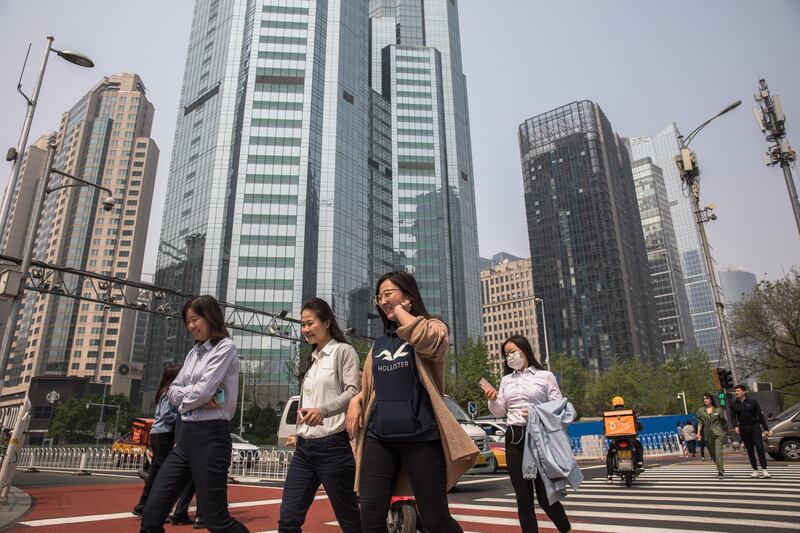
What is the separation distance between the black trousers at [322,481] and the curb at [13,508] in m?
4.31

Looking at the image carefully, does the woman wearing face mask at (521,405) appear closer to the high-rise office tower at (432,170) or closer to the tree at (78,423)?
the tree at (78,423)

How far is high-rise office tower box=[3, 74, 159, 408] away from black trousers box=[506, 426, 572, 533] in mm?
108261

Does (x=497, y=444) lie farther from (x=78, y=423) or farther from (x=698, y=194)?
(x=78, y=423)

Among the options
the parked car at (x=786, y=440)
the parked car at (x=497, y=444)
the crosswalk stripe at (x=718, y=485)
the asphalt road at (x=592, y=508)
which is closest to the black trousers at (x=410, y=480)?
the asphalt road at (x=592, y=508)

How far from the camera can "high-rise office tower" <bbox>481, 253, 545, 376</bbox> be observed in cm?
12900

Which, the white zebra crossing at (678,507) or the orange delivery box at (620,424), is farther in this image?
the orange delivery box at (620,424)

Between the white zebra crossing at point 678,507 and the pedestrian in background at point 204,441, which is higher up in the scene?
the pedestrian in background at point 204,441

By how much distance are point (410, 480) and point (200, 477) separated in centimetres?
135

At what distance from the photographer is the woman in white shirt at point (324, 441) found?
3168mm

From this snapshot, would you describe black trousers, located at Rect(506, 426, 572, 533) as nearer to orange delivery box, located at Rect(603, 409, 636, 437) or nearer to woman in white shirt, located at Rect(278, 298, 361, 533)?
woman in white shirt, located at Rect(278, 298, 361, 533)

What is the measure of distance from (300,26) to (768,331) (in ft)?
264

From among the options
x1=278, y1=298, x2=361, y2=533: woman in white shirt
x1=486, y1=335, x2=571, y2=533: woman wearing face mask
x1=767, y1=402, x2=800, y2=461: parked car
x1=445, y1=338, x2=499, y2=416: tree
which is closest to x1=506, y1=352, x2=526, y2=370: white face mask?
x1=486, y1=335, x2=571, y2=533: woman wearing face mask

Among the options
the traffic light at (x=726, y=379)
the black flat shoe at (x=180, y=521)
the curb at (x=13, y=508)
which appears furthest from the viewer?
the traffic light at (x=726, y=379)

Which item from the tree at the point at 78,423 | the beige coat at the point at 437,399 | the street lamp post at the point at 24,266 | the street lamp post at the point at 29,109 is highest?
the street lamp post at the point at 29,109
